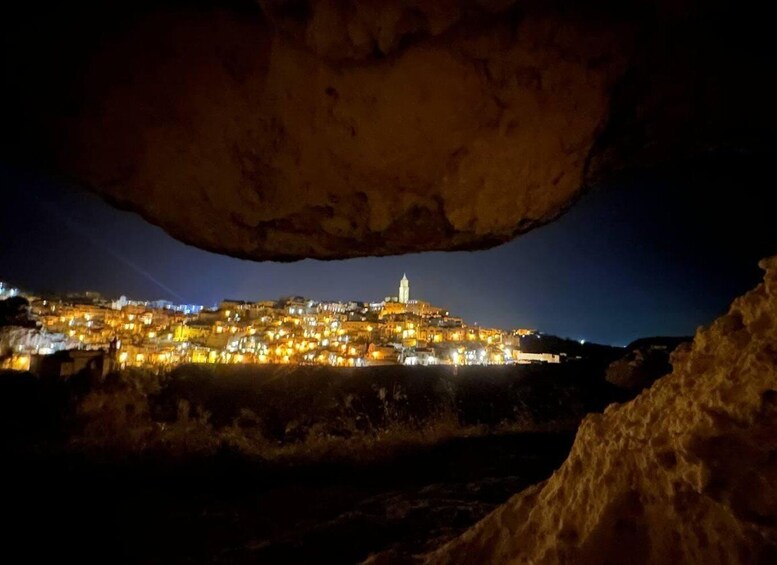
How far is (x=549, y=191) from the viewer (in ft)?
17.3

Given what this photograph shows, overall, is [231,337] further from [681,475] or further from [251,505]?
[681,475]

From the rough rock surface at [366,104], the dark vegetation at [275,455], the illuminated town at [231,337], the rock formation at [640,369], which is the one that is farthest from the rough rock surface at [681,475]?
the illuminated town at [231,337]

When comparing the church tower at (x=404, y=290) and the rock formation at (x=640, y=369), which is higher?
the church tower at (x=404, y=290)

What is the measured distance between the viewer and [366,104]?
465cm

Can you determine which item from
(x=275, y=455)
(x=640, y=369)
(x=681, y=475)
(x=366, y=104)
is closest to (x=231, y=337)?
(x=275, y=455)

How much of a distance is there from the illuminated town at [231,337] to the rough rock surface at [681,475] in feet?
47.8

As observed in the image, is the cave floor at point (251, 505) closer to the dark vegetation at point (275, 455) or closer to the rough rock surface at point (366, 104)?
the dark vegetation at point (275, 455)

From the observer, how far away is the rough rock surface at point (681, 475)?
1562mm

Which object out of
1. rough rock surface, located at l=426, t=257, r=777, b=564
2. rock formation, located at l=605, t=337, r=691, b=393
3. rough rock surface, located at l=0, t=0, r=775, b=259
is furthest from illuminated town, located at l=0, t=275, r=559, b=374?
rough rock surface, located at l=426, t=257, r=777, b=564

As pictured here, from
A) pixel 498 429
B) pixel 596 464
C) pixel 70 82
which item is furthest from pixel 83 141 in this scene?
pixel 498 429

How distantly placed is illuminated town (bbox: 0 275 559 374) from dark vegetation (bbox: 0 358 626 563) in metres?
2.47

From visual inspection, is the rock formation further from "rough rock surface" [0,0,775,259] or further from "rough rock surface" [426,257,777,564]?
"rough rock surface" [426,257,777,564]

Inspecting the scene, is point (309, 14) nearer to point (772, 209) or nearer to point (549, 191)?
point (549, 191)

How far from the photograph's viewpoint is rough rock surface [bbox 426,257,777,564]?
5.13 feet
